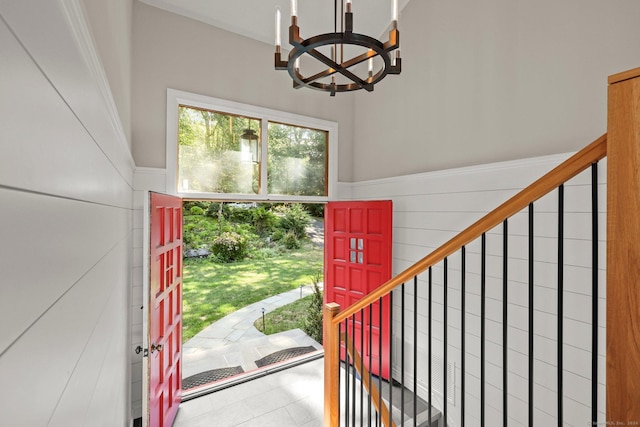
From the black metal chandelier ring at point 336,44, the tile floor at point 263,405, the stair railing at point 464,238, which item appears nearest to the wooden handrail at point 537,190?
the stair railing at point 464,238

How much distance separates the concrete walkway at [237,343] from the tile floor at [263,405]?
0.55m

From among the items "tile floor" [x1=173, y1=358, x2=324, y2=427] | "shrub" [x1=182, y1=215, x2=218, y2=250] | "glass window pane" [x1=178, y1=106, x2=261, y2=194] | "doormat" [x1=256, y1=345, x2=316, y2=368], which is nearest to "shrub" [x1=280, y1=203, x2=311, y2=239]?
"shrub" [x1=182, y1=215, x2=218, y2=250]

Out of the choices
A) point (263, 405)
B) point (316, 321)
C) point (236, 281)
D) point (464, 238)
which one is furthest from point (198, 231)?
point (464, 238)

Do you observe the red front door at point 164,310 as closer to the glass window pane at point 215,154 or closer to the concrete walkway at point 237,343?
the glass window pane at point 215,154

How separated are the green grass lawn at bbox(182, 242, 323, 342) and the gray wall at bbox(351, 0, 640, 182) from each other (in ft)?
10.8

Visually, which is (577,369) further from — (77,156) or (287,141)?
(287,141)

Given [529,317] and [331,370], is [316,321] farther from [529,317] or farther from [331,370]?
[529,317]

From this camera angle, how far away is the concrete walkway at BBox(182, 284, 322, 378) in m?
3.82

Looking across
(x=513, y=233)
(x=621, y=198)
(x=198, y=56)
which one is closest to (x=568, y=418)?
(x=513, y=233)

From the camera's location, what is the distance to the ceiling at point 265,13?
9.31ft

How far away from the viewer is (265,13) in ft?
9.97

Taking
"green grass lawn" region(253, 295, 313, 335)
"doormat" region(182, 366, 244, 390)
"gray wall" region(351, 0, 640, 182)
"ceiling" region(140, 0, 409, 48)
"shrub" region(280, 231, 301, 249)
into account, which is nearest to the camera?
"gray wall" region(351, 0, 640, 182)

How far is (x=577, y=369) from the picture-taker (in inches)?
76.4

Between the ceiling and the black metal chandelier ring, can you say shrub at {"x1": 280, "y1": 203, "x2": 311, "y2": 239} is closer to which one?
the ceiling
